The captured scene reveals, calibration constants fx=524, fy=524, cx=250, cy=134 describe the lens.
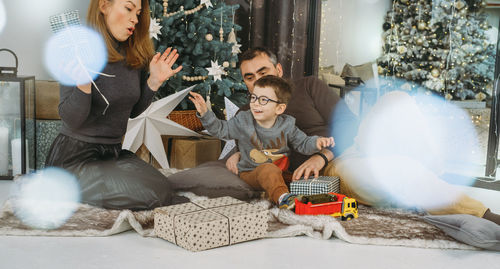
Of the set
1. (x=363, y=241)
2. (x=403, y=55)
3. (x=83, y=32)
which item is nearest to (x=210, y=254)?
(x=363, y=241)

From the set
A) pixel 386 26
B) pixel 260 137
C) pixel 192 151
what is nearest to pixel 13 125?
pixel 192 151

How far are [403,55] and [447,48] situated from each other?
1.70 ft

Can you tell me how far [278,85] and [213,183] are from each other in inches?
23.2

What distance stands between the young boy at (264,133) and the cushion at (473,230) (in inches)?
27.4

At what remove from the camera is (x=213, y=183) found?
104 inches

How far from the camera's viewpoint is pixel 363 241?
2.08 m

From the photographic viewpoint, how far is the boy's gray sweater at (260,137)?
263 cm

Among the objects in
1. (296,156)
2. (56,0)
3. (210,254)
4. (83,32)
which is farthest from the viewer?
(56,0)

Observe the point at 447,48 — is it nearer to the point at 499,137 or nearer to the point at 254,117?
the point at 499,137

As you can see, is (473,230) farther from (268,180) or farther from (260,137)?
(260,137)

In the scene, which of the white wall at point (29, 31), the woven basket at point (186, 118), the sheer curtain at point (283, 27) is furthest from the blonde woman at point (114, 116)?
the sheer curtain at point (283, 27)

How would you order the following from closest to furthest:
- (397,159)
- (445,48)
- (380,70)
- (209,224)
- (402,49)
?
(209,224)
(397,159)
(380,70)
(402,49)
(445,48)

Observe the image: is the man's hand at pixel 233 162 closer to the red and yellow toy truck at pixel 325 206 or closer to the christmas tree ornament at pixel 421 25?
the red and yellow toy truck at pixel 325 206

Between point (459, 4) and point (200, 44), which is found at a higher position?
point (459, 4)
